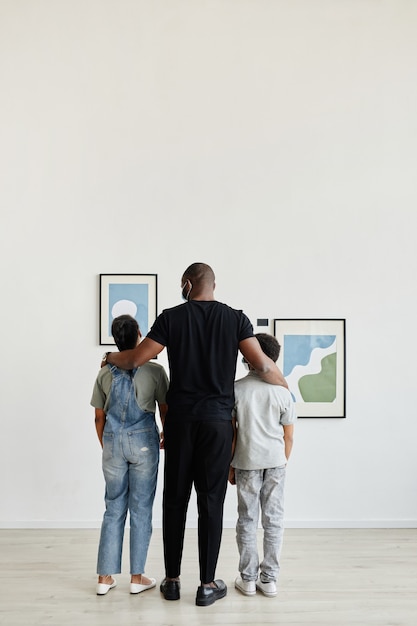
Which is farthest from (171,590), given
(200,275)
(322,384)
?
(322,384)

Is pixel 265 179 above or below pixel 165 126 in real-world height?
below

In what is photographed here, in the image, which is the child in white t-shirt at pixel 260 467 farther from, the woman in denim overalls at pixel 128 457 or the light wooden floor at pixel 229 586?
the woman in denim overalls at pixel 128 457

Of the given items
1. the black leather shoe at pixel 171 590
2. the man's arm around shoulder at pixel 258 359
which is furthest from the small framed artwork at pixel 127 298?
the black leather shoe at pixel 171 590

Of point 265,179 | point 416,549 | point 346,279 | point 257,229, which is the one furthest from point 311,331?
point 416,549

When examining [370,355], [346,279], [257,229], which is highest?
[257,229]

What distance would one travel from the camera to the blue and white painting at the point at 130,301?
Result: 465cm

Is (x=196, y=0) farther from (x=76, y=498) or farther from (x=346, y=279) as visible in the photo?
(x=76, y=498)

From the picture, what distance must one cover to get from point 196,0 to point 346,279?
89.9 inches

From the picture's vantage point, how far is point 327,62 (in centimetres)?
475

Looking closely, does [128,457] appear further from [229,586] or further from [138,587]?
[229,586]

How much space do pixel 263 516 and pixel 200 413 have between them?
25.7 inches

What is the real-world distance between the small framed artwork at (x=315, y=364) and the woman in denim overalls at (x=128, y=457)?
1.63 metres

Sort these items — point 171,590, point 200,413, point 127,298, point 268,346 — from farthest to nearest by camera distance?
point 127,298, point 268,346, point 171,590, point 200,413

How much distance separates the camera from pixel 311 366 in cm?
468
